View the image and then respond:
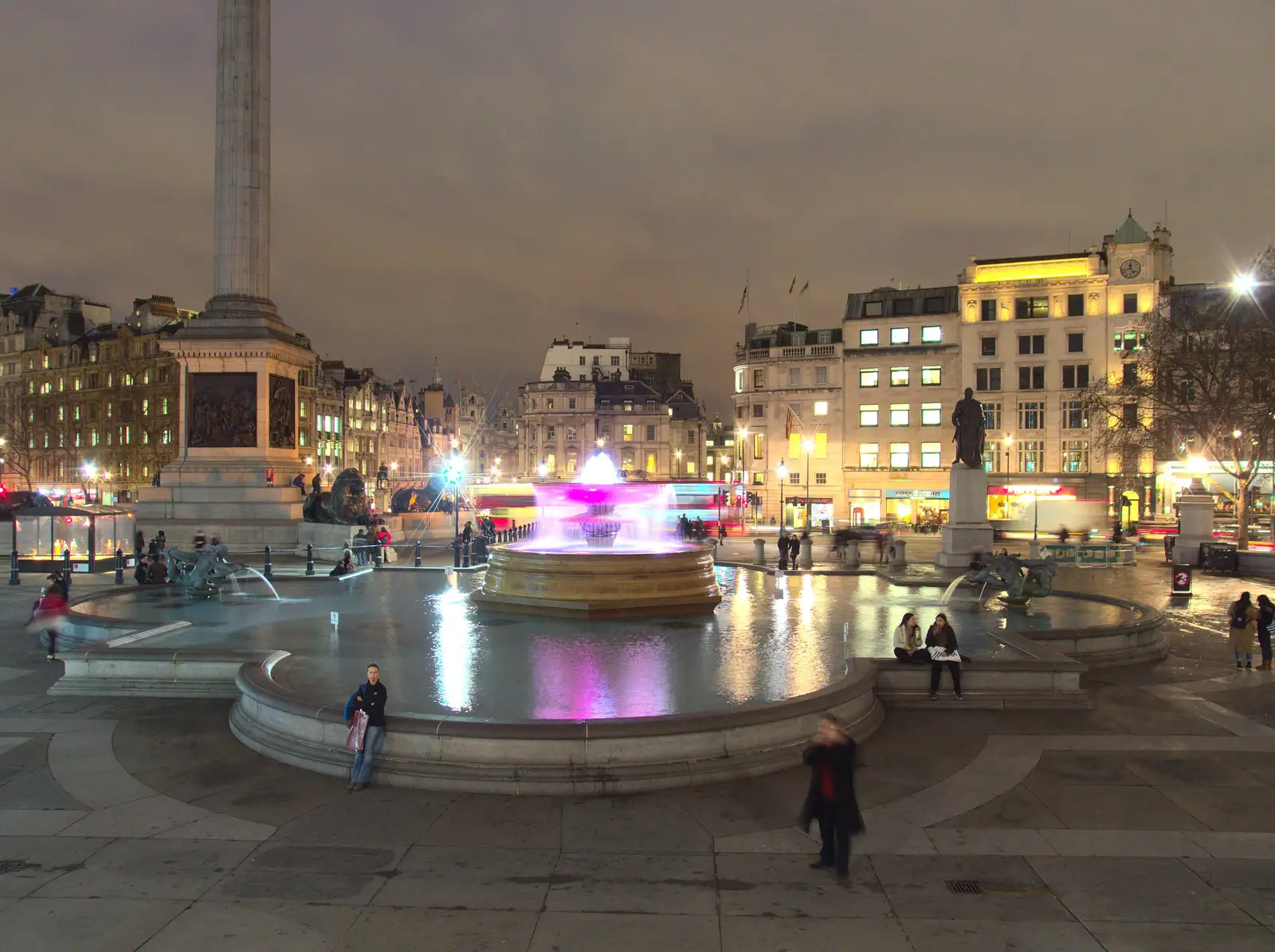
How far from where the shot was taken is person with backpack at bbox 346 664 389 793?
8.73 m

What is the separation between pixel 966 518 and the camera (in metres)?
28.6

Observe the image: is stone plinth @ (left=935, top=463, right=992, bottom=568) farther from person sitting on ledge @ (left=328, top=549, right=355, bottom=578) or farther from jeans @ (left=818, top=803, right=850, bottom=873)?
jeans @ (left=818, top=803, right=850, bottom=873)

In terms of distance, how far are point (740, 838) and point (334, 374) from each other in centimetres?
10830

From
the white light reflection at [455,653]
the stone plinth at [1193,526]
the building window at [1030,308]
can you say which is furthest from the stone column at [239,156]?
the building window at [1030,308]

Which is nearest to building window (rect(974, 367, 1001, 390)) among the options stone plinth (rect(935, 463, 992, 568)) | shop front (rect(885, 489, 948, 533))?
shop front (rect(885, 489, 948, 533))

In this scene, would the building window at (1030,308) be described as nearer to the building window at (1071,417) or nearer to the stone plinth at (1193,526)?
the building window at (1071,417)

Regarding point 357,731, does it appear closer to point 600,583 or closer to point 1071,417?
point 600,583

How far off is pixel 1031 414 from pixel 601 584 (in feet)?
182

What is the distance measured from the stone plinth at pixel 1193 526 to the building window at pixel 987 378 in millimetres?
31517

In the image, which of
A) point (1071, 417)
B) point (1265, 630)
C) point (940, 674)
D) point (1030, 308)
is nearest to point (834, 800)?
point (940, 674)

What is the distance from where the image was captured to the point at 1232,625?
14.9 meters

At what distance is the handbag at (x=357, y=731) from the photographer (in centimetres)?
869

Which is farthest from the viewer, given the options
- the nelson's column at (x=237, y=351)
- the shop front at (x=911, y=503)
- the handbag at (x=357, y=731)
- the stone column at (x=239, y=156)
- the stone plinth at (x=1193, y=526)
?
the shop front at (x=911, y=503)

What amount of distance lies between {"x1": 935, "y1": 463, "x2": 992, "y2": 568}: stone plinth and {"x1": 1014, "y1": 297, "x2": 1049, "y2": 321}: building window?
1541 inches
